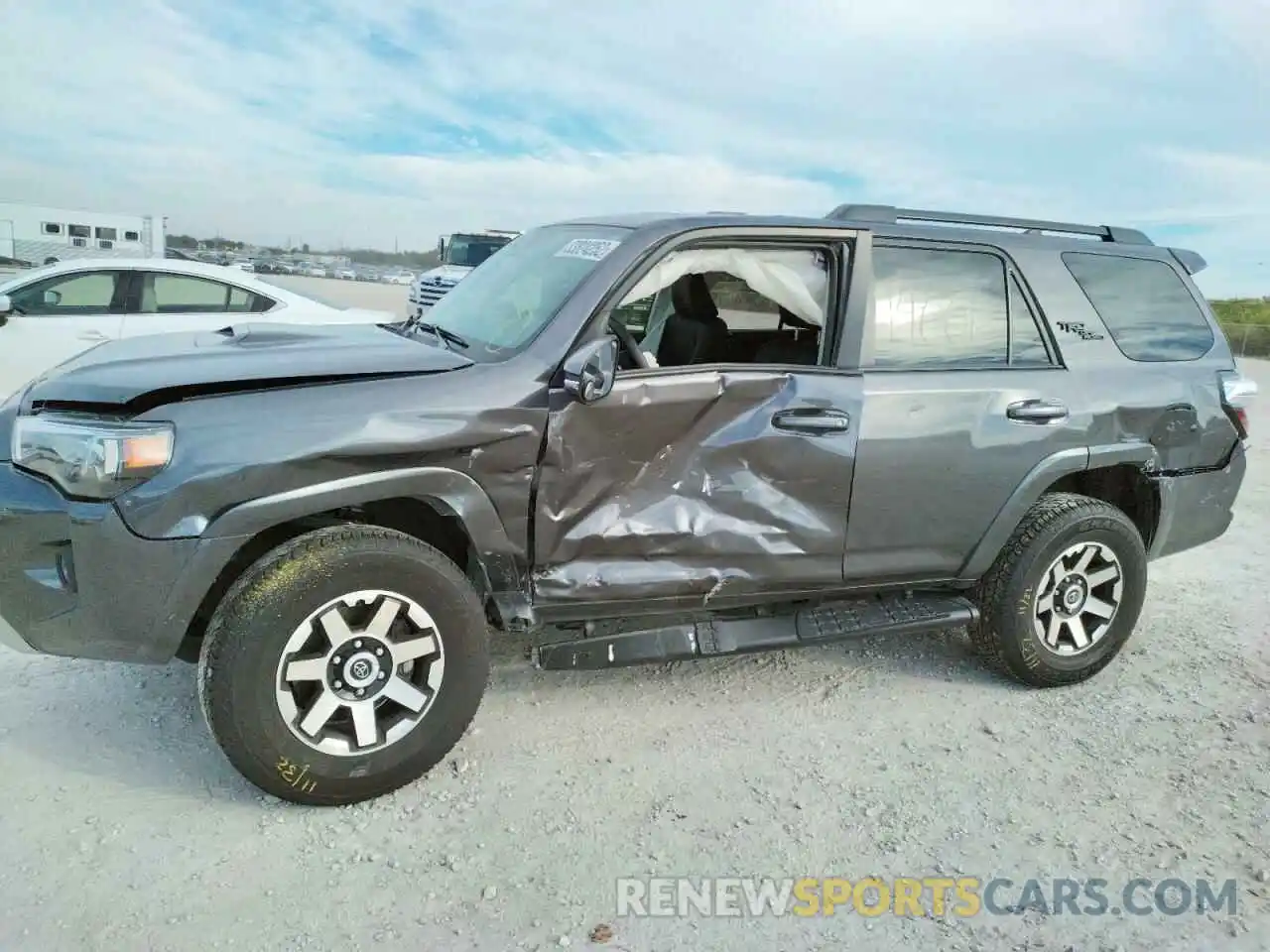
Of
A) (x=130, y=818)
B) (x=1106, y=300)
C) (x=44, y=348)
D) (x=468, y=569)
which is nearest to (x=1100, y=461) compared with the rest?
(x=1106, y=300)

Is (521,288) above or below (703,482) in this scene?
above

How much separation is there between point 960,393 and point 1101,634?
1331mm

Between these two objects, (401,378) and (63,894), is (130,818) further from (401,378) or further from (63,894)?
(401,378)

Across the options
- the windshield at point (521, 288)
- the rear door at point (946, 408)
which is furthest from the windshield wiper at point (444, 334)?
the rear door at point (946, 408)

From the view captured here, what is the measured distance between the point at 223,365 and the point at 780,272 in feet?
6.79

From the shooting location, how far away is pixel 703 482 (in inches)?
134

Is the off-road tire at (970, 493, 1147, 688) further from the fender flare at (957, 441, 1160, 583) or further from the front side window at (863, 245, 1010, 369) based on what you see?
the front side window at (863, 245, 1010, 369)

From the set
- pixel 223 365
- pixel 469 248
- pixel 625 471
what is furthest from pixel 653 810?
pixel 469 248

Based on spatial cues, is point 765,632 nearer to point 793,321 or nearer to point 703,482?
Result: point 703,482

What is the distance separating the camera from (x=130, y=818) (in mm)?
2930

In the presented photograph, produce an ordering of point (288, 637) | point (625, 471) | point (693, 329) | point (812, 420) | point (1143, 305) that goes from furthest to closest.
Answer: point (1143, 305) → point (693, 329) → point (812, 420) → point (625, 471) → point (288, 637)

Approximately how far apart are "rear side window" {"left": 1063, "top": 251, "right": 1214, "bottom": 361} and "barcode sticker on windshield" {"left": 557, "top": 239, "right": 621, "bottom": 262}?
2.10 m

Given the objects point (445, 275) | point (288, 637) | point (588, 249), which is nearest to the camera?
point (288, 637)

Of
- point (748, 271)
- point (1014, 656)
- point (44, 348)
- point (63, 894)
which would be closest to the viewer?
point (63, 894)
